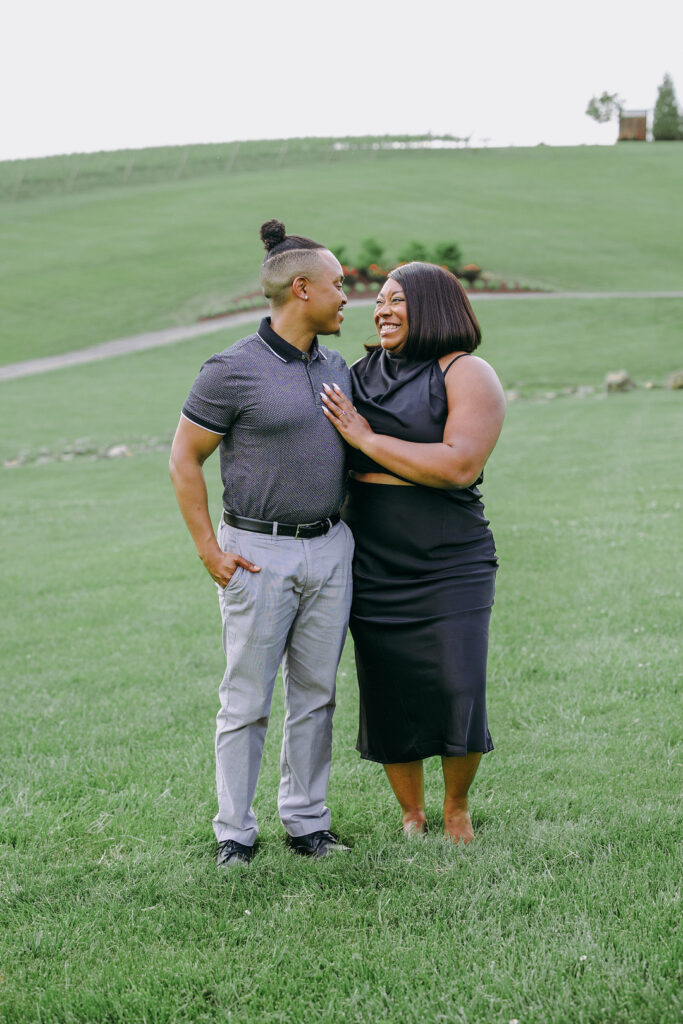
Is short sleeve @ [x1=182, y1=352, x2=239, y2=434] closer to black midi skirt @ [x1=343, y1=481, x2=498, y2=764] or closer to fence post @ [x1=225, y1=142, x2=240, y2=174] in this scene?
black midi skirt @ [x1=343, y1=481, x2=498, y2=764]

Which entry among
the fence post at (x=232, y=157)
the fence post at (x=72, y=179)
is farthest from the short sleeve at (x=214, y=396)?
the fence post at (x=232, y=157)

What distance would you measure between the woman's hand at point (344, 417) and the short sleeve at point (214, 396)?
340 millimetres

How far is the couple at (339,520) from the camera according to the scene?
3.47 metres

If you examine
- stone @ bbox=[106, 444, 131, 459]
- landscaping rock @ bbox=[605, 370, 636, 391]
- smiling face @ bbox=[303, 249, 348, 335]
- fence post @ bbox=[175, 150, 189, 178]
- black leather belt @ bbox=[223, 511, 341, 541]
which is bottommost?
stone @ bbox=[106, 444, 131, 459]

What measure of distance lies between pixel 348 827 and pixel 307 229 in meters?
40.5

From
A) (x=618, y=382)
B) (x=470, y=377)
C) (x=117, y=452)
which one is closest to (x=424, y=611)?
(x=470, y=377)

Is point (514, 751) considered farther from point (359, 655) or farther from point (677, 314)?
point (677, 314)

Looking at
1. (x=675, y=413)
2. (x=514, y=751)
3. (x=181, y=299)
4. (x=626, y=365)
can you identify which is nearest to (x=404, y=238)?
(x=181, y=299)

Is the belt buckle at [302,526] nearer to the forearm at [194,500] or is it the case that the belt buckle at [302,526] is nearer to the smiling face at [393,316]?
the forearm at [194,500]

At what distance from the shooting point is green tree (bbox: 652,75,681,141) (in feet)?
279

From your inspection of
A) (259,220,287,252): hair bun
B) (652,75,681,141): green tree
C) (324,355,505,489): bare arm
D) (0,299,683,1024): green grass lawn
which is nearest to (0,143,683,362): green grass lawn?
(652,75,681,141): green tree

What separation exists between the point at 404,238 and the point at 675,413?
2516 centimetres

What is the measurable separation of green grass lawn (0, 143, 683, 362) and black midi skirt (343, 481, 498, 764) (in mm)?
28973

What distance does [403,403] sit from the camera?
11.7ft
